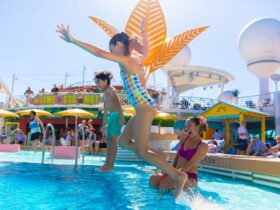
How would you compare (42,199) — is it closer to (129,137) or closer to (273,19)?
(129,137)

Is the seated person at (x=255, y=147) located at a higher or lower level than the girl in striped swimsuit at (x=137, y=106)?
lower

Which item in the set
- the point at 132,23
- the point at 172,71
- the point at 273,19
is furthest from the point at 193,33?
the point at 273,19

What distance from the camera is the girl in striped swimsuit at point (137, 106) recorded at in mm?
3061

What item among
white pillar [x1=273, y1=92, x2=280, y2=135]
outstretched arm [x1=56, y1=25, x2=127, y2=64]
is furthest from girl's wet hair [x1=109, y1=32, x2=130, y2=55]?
white pillar [x1=273, y1=92, x2=280, y2=135]

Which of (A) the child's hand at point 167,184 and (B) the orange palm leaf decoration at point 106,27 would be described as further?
(B) the orange palm leaf decoration at point 106,27

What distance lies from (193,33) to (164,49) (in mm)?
1041

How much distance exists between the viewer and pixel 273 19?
24.3 meters

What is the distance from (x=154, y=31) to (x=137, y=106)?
5.75 m

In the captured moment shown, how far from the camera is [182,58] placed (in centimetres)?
2719

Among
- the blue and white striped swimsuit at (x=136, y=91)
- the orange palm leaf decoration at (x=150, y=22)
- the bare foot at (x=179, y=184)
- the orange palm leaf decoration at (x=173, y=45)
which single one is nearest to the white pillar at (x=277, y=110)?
the orange palm leaf decoration at (x=173, y=45)

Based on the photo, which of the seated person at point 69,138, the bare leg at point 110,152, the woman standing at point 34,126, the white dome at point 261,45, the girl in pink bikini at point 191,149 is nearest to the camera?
the girl in pink bikini at point 191,149

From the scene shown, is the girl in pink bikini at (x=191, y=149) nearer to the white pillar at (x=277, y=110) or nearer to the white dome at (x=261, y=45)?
the white pillar at (x=277, y=110)

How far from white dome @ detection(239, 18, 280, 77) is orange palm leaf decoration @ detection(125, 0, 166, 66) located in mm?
17637

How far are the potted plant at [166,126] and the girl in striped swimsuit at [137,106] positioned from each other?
8.27 metres
